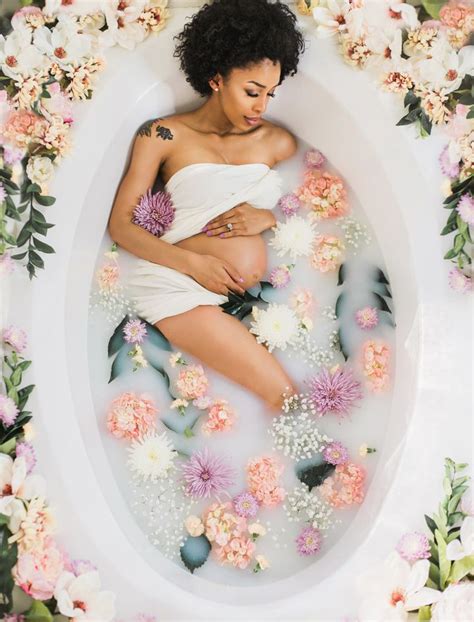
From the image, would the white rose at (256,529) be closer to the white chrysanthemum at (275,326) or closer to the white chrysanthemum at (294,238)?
the white chrysanthemum at (275,326)

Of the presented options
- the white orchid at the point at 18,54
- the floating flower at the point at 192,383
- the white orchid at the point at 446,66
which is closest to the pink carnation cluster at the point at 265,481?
the floating flower at the point at 192,383

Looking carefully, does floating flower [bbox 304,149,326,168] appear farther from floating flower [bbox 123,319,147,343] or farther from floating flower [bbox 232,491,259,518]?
floating flower [bbox 232,491,259,518]

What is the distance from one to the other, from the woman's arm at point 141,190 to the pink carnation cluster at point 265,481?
0.50 meters

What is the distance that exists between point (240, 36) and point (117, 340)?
30.2 inches

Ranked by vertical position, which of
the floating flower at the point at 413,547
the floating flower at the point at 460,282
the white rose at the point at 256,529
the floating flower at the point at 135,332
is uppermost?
the floating flower at the point at 460,282

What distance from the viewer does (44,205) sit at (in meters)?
1.65

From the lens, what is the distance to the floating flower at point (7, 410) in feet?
5.18

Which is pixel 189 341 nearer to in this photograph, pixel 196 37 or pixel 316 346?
pixel 316 346

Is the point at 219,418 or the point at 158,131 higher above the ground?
the point at 158,131

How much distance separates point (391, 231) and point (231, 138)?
460mm

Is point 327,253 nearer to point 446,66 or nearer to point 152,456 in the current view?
point 446,66

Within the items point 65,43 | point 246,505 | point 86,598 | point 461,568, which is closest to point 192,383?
point 246,505

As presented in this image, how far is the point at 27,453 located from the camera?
5.20ft

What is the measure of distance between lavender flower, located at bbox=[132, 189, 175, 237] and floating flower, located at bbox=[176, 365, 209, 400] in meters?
0.34
